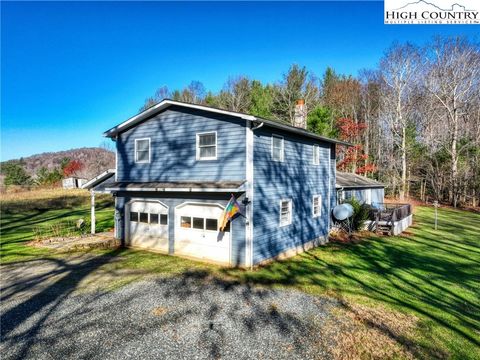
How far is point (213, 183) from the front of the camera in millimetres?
11320

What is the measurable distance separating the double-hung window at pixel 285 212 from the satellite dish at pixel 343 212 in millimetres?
5421

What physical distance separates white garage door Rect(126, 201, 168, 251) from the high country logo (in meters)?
15.5

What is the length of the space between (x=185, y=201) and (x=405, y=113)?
119 ft

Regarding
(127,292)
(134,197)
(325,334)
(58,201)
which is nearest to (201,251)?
(127,292)

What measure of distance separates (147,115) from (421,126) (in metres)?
41.8

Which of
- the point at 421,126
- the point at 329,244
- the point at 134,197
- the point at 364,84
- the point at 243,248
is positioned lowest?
the point at 329,244

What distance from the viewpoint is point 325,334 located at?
670cm

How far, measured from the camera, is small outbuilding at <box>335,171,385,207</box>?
1977cm

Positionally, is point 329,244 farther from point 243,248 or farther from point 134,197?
point 134,197

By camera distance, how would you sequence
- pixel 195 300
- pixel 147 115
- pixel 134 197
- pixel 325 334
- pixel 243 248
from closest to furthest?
pixel 325 334
pixel 195 300
pixel 243 248
pixel 147 115
pixel 134 197

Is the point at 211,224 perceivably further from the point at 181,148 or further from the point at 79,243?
the point at 79,243

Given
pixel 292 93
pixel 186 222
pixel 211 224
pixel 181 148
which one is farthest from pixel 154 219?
pixel 292 93

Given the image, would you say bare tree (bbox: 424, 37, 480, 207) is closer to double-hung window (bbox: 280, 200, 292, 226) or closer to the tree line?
the tree line

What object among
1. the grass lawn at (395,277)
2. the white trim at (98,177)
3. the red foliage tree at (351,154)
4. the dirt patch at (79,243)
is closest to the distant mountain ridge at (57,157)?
the red foliage tree at (351,154)
